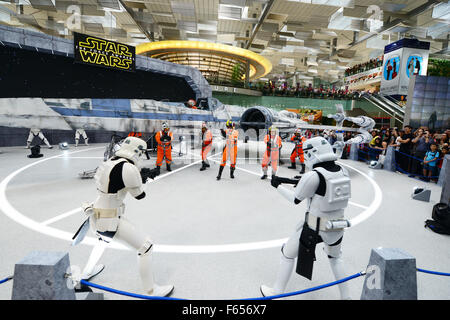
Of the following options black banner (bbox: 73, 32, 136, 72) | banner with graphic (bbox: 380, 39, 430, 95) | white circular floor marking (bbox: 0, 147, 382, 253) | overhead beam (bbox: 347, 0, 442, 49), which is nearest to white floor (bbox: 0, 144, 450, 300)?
white circular floor marking (bbox: 0, 147, 382, 253)

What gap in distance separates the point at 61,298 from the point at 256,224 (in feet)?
10.4

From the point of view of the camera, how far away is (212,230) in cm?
392

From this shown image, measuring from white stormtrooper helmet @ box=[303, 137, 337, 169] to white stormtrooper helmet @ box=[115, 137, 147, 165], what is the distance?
68.7 inches

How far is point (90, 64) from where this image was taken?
10906 millimetres

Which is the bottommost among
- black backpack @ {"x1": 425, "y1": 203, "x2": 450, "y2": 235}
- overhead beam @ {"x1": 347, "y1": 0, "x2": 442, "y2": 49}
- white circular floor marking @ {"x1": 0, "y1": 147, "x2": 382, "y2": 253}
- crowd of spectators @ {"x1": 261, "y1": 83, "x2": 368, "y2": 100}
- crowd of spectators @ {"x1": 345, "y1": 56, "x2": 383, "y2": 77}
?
white circular floor marking @ {"x1": 0, "y1": 147, "x2": 382, "y2": 253}

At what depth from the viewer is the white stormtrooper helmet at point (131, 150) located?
7.78 feet

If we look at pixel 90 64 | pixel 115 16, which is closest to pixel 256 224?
pixel 90 64

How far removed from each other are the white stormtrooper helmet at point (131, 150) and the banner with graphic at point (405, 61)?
743 inches

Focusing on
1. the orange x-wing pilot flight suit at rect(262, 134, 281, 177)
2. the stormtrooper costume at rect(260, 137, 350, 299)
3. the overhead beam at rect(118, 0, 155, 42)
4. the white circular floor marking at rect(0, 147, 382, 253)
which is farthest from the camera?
the overhead beam at rect(118, 0, 155, 42)

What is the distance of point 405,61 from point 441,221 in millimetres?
15748

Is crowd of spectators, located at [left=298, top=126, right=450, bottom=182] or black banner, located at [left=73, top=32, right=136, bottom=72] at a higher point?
black banner, located at [left=73, top=32, right=136, bottom=72]

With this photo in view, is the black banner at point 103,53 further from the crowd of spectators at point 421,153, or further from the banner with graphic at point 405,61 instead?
the banner with graphic at point 405,61

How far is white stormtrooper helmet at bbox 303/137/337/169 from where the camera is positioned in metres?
2.27

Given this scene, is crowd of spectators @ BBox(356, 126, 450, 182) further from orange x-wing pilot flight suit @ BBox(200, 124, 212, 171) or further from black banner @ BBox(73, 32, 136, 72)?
black banner @ BBox(73, 32, 136, 72)
